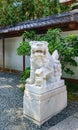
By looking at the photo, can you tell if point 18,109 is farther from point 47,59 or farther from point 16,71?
point 16,71

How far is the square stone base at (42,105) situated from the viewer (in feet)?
11.6

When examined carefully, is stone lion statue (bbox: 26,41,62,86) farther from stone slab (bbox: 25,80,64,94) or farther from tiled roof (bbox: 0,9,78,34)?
tiled roof (bbox: 0,9,78,34)

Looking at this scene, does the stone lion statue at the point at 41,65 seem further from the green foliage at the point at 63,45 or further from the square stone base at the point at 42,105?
the green foliage at the point at 63,45

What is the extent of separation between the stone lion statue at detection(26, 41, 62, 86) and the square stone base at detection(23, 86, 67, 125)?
265 millimetres

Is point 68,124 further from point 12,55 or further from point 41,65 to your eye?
point 12,55

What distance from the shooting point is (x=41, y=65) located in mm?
3732

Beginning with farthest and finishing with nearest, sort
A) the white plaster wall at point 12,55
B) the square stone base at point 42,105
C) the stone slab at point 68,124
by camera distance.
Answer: the white plaster wall at point 12,55
the square stone base at point 42,105
the stone slab at point 68,124

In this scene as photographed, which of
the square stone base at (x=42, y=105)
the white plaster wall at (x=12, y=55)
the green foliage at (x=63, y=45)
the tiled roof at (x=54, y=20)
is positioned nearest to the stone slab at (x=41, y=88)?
the square stone base at (x=42, y=105)

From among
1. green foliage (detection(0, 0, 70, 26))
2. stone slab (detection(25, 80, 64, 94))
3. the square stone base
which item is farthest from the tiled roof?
green foliage (detection(0, 0, 70, 26))

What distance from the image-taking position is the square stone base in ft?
11.6

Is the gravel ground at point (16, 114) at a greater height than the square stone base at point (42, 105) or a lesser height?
lesser

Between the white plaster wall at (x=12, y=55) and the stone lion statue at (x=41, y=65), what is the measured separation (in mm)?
5362

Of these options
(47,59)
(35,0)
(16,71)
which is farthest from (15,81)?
(35,0)

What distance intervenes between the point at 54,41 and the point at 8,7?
657 centimetres
